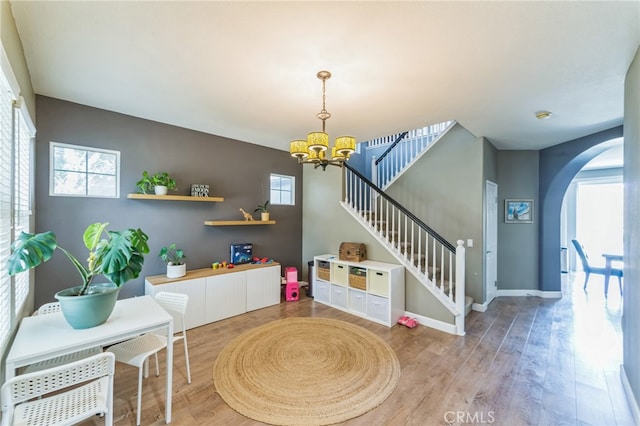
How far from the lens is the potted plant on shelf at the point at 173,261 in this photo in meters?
3.56

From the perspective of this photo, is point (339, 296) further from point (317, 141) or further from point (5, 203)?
point (5, 203)

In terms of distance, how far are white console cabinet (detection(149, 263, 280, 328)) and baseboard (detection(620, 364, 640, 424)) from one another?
4.05m

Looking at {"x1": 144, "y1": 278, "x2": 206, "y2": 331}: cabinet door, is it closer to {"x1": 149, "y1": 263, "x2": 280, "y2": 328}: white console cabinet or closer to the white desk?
{"x1": 149, "y1": 263, "x2": 280, "y2": 328}: white console cabinet

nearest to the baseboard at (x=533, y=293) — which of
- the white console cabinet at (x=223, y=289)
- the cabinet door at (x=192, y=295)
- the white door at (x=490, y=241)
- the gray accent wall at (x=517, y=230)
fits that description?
the gray accent wall at (x=517, y=230)

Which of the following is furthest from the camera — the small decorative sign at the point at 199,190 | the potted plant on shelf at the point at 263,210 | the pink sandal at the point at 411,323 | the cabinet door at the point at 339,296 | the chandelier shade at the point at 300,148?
the potted plant on shelf at the point at 263,210

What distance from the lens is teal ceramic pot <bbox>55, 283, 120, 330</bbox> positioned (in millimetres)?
1715

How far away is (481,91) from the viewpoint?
2.71 metres

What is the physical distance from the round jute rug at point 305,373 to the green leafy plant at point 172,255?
1.39 metres

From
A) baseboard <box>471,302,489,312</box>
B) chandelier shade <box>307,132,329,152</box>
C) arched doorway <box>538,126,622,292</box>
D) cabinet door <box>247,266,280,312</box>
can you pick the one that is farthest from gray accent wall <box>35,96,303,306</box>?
arched doorway <box>538,126,622,292</box>

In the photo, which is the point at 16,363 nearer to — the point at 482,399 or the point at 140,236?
the point at 140,236

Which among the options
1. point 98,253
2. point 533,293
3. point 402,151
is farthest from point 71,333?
point 533,293

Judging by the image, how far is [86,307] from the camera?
5.72ft

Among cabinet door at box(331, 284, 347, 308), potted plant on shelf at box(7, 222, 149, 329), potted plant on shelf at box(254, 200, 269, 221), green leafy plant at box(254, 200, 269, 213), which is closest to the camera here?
potted plant on shelf at box(7, 222, 149, 329)

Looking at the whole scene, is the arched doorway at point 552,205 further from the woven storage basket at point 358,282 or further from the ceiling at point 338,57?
the woven storage basket at point 358,282
